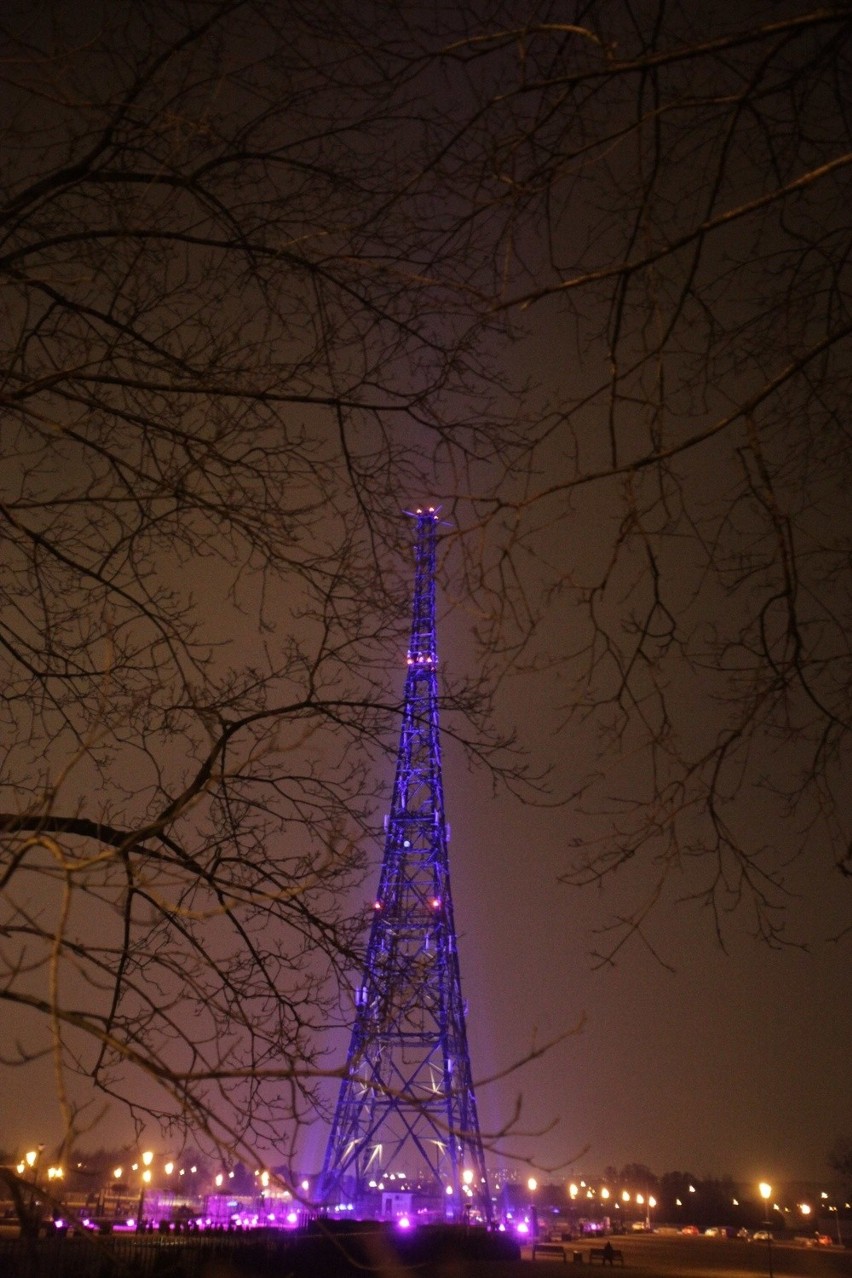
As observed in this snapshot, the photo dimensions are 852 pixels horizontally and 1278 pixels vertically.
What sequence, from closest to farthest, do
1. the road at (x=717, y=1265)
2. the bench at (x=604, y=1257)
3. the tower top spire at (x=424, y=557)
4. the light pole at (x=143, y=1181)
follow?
the tower top spire at (x=424, y=557) → the light pole at (x=143, y=1181) → the road at (x=717, y=1265) → the bench at (x=604, y=1257)

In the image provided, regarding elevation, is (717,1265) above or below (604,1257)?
below

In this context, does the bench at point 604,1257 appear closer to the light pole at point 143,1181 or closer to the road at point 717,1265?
the road at point 717,1265

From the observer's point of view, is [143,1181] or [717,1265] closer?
[143,1181]

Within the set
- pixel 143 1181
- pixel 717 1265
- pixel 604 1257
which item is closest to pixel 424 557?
pixel 143 1181

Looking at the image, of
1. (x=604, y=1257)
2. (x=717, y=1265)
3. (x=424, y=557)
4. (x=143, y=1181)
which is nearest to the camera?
(x=424, y=557)

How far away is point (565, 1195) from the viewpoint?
119 m

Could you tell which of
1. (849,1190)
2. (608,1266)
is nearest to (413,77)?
(608,1266)

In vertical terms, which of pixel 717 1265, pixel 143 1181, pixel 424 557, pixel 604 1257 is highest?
pixel 424 557

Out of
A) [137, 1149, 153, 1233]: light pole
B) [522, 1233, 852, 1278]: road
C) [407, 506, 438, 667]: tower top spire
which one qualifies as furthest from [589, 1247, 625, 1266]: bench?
[407, 506, 438, 667]: tower top spire

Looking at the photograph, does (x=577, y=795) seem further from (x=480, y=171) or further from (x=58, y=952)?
(x=480, y=171)

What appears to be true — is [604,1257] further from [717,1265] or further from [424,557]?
[424,557]

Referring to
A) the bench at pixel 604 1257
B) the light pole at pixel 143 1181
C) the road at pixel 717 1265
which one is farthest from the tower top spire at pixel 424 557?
the bench at pixel 604 1257

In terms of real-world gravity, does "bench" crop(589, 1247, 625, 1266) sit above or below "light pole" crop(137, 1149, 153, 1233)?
below

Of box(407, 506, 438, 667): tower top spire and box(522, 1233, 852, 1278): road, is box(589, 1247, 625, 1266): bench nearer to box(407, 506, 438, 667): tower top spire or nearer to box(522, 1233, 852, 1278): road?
box(522, 1233, 852, 1278): road
